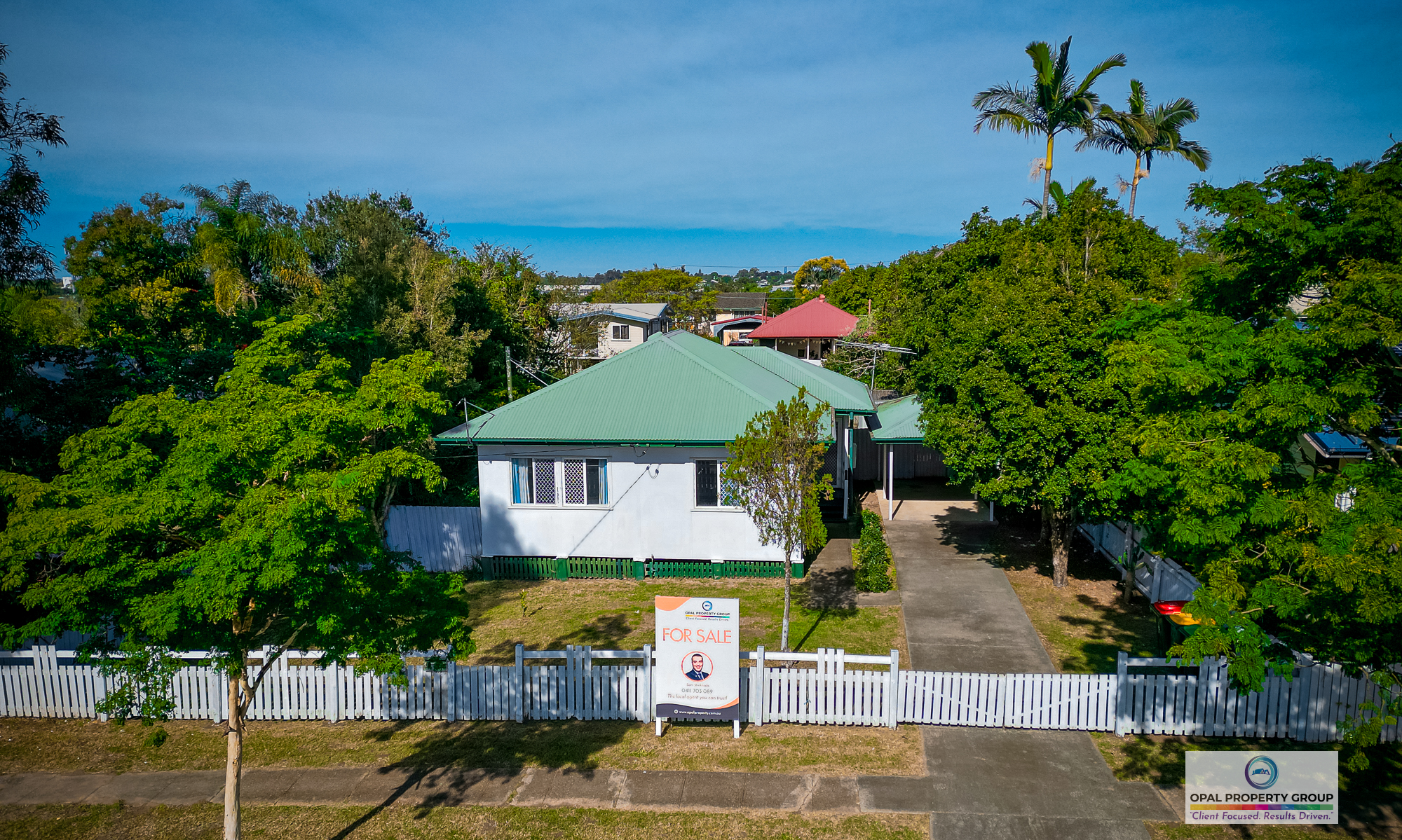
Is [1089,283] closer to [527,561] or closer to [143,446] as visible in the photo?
[527,561]

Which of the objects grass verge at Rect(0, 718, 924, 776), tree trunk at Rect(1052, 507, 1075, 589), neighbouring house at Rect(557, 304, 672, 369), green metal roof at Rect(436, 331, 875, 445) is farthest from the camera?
neighbouring house at Rect(557, 304, 672, 369)

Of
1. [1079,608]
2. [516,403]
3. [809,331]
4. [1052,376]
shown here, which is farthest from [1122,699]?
[809,331]

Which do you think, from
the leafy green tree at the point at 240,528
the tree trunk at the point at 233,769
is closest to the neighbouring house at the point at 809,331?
the leafy green tree at the point at 240,528

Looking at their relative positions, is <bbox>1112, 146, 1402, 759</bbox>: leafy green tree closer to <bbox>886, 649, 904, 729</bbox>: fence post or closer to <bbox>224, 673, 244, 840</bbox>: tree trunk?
<bbox>886, 649, 904, 729</bbox>: fence post

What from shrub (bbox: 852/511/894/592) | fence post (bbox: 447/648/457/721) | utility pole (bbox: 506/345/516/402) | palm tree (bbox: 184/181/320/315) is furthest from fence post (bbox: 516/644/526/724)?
palm tree (bbox: 184/181/320/315)

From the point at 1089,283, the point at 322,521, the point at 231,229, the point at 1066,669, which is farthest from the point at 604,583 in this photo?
the point at 231,229

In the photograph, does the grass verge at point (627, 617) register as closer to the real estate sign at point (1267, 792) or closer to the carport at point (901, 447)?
the carport at point (901, 447)
